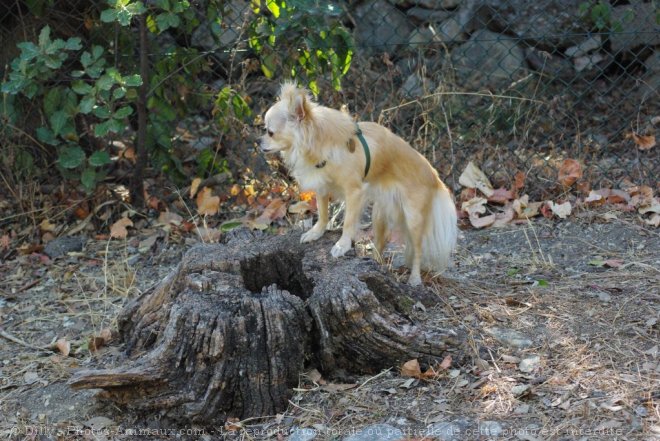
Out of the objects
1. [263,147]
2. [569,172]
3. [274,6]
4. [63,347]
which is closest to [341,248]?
[263,147]

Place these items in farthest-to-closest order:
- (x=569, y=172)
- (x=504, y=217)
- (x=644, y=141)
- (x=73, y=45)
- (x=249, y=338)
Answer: (x=644, y=141) → (x=569, y=172) → (x=504, y=217) → (x=73, y=45) → (x=249, y=338)

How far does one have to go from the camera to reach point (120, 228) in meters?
5.51

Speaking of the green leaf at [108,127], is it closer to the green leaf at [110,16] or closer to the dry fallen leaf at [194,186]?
the green leaf at [110,16]

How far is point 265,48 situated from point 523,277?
2.03 metres

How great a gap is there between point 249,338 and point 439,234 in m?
1.33

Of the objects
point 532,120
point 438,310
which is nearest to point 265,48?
point 532,120

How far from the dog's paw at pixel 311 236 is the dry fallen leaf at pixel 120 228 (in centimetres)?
166

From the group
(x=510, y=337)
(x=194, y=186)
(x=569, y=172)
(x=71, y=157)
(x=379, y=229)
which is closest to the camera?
(x=510, y=337)

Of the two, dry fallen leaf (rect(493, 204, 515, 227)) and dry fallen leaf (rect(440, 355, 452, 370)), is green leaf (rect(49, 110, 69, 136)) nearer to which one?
dry fallen leaf (rect(493, 204, 515, 227))

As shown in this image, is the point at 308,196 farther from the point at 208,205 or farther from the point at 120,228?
the point at 120,228

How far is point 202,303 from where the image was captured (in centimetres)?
347

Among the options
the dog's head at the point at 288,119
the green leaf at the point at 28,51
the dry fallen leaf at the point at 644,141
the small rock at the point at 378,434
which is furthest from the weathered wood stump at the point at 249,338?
the dry fallen leaf at the point at 644,141

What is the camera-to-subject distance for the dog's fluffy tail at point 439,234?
4.41 meters

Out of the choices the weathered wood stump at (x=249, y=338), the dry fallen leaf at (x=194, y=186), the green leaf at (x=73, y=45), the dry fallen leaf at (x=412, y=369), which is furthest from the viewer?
the dry fallen leaf at (x=194, y=186)
